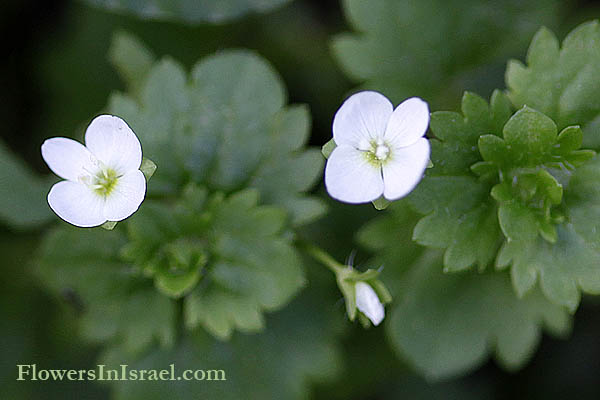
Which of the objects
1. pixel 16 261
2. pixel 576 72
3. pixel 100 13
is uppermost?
pixel 100 13

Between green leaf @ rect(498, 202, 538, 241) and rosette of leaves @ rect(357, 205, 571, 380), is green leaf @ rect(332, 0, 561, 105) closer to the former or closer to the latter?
rosette of leaves @ rect(357, 205, 571, 380)

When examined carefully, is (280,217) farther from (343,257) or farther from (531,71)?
(531,71)

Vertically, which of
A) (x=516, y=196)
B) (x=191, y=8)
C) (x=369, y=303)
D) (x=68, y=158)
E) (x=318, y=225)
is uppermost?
(x=191, y=8)

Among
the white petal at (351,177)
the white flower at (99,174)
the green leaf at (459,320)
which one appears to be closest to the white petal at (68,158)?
the white flower at (99,174)

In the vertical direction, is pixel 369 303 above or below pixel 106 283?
below

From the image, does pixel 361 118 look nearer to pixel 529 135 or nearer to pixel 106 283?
pixel 529 135

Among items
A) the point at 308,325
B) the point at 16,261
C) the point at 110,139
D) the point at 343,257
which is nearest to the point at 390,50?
the point at 343,257

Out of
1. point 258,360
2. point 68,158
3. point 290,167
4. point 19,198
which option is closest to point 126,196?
point 68,158
